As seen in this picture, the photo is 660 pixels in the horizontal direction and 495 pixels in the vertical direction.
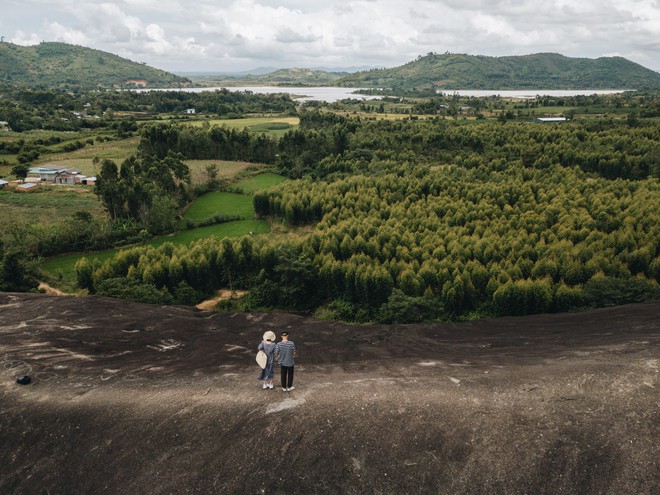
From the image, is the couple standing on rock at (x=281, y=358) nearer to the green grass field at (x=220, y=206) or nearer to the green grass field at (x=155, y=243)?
the green grass field at (x=155, y=243)

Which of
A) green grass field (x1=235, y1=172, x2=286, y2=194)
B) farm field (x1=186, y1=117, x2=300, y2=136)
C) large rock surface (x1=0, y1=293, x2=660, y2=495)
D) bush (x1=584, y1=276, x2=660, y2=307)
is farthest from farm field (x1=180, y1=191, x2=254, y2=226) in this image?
farm field (x1=186, y1=117, x2=300, y2=136)

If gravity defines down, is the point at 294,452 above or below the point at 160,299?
above

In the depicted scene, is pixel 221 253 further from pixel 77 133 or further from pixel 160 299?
pixel 77 133

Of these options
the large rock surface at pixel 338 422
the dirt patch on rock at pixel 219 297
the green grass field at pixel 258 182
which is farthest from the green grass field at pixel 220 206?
the large rock surface at pixel 338 422

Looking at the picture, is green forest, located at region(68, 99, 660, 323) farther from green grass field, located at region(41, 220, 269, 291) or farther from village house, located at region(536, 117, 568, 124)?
village house, located at region(536, 117, 568, 124)

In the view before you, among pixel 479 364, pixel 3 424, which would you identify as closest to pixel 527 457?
pixel 479 364

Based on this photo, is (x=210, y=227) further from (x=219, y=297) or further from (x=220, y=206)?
(x=219, y=297)
